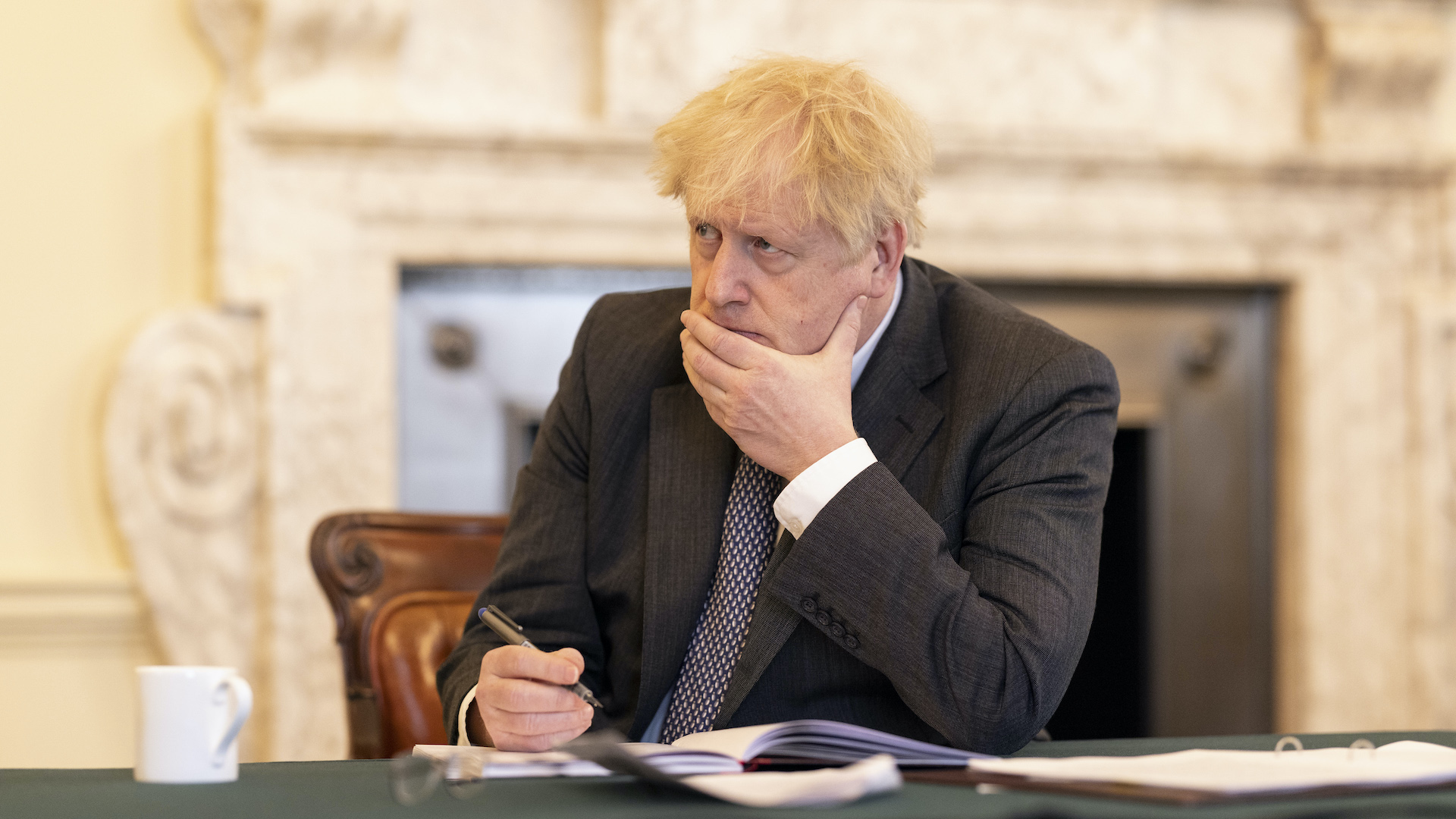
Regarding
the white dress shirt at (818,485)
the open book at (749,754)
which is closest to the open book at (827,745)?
the open book at (749,754)

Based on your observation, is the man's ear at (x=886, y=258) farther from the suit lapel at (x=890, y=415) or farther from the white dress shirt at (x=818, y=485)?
the white dress shirt at (x=818, y=485)

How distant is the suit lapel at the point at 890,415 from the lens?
129 centimetres

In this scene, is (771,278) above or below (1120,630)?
above

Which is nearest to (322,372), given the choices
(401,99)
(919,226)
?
(401,99)

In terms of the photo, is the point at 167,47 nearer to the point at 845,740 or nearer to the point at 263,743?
the point at 263,743

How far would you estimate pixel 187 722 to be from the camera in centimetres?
92

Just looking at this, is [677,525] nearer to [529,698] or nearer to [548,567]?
[548,567]

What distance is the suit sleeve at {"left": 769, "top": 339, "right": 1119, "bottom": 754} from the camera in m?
1.16

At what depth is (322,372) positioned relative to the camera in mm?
2561

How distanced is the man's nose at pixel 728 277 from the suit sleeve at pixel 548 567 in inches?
10.5

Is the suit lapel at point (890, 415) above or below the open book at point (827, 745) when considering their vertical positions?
above

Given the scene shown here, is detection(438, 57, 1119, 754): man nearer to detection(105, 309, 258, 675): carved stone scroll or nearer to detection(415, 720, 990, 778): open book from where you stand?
detection(415, 720, 990, 778): open book

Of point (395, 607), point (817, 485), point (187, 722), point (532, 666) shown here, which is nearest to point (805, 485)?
point (817, 485)

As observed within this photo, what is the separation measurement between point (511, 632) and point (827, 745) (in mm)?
Answer: 410
